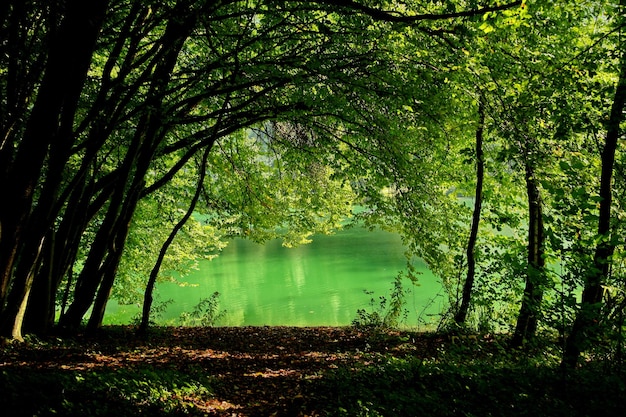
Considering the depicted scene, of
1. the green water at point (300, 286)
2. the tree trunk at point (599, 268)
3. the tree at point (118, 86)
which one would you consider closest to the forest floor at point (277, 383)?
the tree trunk at point (599, 268)

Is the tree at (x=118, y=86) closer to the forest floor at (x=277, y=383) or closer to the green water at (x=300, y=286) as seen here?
the forest floor at (x=277, y=383)

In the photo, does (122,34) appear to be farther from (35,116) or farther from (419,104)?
(419,104)

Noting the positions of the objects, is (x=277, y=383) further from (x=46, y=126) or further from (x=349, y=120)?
(x=349, y=120)

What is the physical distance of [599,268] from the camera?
4.13 meters

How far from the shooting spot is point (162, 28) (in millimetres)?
7711

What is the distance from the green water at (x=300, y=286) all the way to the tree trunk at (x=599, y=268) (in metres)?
7.81

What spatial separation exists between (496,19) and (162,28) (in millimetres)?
6053

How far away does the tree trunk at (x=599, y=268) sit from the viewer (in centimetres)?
370

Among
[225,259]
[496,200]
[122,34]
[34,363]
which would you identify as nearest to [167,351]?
[34,363]

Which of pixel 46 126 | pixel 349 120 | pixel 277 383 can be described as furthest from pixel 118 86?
pixel 277 383

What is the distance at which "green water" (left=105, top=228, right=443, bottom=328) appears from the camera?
57.0 feet

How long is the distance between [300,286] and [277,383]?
1759 centimetres

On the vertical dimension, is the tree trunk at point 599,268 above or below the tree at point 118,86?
below

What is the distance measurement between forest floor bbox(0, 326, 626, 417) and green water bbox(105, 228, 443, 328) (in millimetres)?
6321
